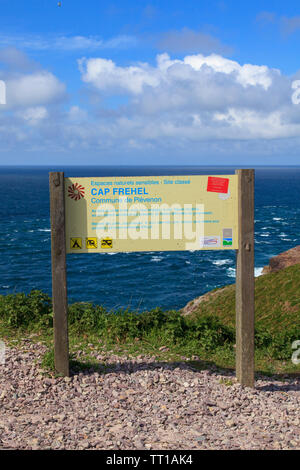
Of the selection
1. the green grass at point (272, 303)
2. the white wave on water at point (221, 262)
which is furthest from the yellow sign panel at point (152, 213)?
the white wave on water at point (221, 262)

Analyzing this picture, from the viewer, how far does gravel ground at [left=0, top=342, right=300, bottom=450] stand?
230 inches

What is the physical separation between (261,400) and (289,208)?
89463 mm

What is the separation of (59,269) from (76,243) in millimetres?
494

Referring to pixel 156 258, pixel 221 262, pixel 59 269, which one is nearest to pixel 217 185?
pixel 59 269

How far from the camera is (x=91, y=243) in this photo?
762 centimetres

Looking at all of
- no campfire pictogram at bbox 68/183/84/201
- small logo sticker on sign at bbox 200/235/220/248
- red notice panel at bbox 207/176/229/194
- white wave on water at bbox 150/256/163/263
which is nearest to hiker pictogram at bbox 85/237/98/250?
no campfire pictogram at bbox 68/183/84/201

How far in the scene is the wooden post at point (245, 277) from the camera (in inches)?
300

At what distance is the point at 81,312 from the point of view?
1017cm

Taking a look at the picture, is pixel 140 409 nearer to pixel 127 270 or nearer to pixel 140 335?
pixel 140 335

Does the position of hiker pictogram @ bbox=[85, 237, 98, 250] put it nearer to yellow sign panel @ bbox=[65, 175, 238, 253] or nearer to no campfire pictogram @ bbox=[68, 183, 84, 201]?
yellow sign panel @ bbox=[65, 175, 238, 253]

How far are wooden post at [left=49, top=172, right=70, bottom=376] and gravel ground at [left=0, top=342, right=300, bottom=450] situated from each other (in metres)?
0.41

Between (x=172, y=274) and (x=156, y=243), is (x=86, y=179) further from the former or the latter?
(x=172, y=274)

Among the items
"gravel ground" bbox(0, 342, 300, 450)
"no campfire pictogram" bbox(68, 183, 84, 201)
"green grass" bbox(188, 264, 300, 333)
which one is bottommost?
"green grass" bbox(188, 264, 300, 333)
